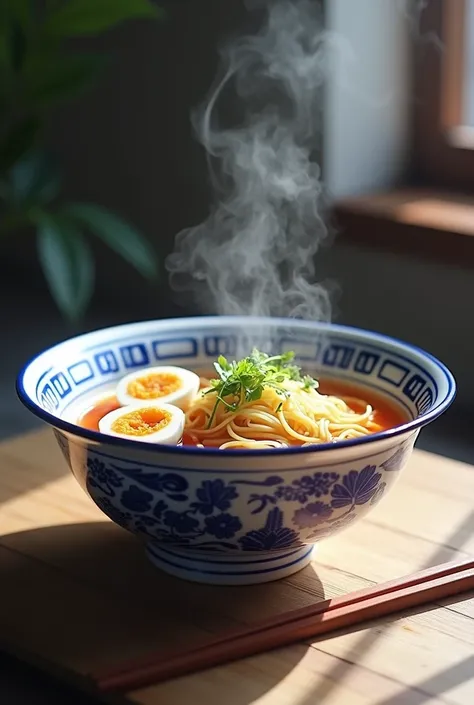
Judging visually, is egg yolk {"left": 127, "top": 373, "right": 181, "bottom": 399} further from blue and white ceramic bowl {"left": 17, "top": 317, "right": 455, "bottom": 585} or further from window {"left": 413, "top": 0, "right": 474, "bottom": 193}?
window {"left": 413, "top": 0, "right": 474, "bottom": 193}

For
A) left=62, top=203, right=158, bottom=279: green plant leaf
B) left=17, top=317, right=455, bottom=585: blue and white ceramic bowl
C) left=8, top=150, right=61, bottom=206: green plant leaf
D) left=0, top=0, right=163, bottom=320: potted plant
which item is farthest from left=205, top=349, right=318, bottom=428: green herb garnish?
left=8, top=150, right=61, bottom=206: green plant leaf

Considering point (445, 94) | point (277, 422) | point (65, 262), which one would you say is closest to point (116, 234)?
point (65, 262)

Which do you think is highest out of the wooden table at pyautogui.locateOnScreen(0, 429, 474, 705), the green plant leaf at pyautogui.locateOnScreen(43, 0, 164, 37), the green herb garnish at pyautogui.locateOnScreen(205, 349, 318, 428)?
the green plant leaf at pyautogui.locateOnScreen(43, 0, 164, 37)

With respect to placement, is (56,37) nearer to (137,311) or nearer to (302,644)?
(137,311)

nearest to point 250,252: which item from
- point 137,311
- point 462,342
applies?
point 462,342

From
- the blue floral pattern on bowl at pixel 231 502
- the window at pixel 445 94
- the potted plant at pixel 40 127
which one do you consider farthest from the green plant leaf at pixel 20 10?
the blue floral pattern on bowl at pixel 231 502

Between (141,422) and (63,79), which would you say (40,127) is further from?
(141,422)
